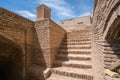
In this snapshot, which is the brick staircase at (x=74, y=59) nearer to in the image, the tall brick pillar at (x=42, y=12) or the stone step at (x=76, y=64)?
the stone step at (x=76, y=64)

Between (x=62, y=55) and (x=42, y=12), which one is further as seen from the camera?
(x=42, y=12)

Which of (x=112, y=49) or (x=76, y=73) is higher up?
(x=112, y=49)

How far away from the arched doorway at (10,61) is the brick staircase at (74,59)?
1.62 metres

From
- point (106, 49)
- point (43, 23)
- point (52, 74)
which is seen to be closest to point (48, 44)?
point (43, 23)

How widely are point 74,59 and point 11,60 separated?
9.80 ft

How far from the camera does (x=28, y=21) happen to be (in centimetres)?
442

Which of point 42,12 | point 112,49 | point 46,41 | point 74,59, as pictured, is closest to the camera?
point 112,49

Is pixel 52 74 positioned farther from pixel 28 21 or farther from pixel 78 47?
pixel 28 21

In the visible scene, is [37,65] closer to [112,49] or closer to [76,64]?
[76,64]

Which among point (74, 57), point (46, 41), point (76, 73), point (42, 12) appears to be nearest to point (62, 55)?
point (74, 57)

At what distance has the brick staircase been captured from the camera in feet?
11.7

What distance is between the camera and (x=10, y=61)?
179 inches

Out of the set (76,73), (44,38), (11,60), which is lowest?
(76,73)

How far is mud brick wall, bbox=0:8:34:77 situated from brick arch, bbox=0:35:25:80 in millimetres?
133
